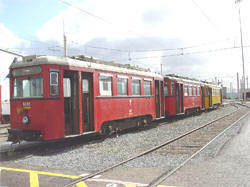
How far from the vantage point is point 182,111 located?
63.8ft

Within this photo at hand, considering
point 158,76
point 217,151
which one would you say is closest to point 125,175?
point 217,151

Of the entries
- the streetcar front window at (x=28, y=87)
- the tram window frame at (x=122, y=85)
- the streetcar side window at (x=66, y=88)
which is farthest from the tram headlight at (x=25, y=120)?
the tram window frame at (x=122, y=85)

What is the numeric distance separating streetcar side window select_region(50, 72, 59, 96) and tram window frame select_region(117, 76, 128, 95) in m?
3.46

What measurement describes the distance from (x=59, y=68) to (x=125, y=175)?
4595mm

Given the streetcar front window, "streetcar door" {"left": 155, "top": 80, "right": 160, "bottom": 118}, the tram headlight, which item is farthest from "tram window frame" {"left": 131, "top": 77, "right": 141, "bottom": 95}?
the tram headlight

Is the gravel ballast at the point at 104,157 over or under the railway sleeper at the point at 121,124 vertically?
under

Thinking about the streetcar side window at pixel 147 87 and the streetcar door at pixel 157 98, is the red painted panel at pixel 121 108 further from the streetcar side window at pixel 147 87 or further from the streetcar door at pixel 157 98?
the streetcar door at pixel 157 98

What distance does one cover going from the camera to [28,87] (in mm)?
8914

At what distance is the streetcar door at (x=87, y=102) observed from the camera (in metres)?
9.87

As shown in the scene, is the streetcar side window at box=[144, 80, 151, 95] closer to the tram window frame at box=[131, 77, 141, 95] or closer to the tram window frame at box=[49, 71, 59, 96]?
the tram window frame at box=[131, 77, 141, 95]

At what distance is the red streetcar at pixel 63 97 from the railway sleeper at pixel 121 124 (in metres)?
0.04

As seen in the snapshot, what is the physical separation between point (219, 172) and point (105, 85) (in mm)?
6056

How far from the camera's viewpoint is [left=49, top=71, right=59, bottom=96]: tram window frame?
28.2 ft

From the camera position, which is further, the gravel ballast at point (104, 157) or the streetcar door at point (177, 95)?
the streetcar door at point (177, 95)
